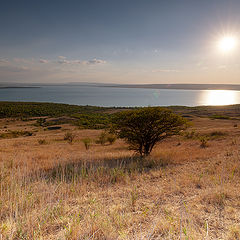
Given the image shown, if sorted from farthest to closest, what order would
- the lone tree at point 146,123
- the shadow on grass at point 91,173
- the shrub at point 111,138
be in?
the shrub at point 111,138, the lone tree at point 146,123, the shadow on grass at point 91,173

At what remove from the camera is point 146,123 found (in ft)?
43.7

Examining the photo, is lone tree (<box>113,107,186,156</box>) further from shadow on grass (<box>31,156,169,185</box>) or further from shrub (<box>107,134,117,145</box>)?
shrub (<box>107,134,117,145</box>)

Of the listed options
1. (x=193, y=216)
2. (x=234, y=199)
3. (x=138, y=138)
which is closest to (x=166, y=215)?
(x=193, y=216)

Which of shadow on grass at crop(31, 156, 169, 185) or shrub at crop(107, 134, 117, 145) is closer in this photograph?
shadow on grass at crop(31, 156, 169, 185)

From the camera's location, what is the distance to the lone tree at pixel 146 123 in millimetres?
13172

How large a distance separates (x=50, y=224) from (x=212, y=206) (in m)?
3.87

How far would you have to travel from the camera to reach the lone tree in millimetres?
13172

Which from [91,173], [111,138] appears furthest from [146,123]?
[111,138]

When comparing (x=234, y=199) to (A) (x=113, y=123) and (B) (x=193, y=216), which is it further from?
(A) (x=113, y=123)

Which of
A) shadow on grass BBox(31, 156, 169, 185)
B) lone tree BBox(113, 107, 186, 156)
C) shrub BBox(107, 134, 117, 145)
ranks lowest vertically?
shrub BBox(107, 134, 117, 145)

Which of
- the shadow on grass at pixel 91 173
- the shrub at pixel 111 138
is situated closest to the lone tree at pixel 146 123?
the shadow on grass at pixel 91 173

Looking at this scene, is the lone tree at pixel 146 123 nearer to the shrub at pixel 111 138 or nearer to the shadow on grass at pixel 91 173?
the shadow on grass at pixel 91 173

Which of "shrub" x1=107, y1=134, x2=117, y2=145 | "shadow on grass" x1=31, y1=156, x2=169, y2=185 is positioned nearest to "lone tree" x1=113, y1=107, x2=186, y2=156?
"shadow on grass" x1=31, y1=156, x2=169, y2=185

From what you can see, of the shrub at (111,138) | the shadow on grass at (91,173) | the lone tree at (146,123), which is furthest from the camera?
the shrub at (111,138)
